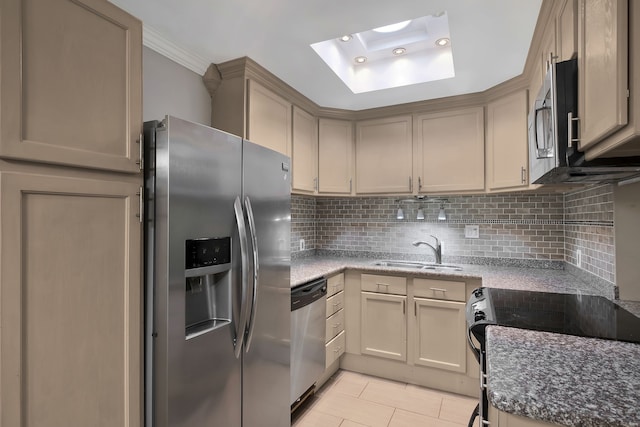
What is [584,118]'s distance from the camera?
1.07 meters

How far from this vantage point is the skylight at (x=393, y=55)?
226 cm

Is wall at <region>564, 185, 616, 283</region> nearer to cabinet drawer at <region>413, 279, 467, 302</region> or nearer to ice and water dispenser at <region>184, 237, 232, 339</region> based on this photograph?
cabinet drawer at <region>413, 279, 467, 302</region>

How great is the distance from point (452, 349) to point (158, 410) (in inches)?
82.0

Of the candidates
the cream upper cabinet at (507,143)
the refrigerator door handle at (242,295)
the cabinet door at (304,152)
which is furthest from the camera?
the cabinet door at (304,152)

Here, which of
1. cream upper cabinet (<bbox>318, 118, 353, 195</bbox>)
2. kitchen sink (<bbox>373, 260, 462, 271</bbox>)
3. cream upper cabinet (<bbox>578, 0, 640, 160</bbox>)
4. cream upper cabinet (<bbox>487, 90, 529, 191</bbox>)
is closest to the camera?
cream upper cabinet (<bbox>578, 0, 640, 160</bbox>)

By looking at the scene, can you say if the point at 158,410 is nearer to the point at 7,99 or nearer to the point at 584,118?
the point at 7,99

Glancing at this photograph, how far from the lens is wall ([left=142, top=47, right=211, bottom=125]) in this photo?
1.84 meters

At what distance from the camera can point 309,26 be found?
5.83ft

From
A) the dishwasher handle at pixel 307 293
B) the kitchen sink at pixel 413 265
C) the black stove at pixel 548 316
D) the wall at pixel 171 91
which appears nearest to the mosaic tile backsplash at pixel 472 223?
the kitchen sink at pixel 413 265

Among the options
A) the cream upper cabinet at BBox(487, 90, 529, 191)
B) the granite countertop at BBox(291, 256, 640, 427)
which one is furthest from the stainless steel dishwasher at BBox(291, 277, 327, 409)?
the cream upper cabinet at BBox(487, 90, 529, 191)

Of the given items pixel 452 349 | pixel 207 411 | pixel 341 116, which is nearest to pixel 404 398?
pixel 452 349

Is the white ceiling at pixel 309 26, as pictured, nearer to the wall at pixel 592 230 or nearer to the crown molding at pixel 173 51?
the crown molding at pixel 173 51

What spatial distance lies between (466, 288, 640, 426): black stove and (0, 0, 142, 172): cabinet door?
1.55 metres

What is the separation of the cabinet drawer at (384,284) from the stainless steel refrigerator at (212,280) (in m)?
1.12
